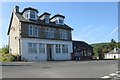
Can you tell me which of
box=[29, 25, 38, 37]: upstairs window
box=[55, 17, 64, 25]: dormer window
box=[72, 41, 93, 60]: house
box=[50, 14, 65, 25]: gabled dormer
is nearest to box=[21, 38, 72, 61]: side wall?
box=[29, 25, 38, 37]: upstairs window

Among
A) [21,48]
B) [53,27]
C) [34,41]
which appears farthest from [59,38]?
[21,48]

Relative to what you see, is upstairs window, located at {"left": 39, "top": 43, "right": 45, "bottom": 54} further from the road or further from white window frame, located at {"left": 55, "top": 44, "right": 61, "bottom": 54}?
the road

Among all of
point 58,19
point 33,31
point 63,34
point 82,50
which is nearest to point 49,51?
point 63,34

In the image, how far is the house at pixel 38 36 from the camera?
3994 cm

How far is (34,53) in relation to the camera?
41.3m

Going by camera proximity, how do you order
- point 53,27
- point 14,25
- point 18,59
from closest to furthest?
point 18,59, point 14,25, point 53,27

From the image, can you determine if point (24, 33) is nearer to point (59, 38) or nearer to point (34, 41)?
point (34, 41)

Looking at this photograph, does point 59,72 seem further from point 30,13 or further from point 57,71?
point 30,13

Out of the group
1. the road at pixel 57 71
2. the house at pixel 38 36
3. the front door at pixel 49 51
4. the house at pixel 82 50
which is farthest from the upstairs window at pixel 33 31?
the road at pixel 57 71

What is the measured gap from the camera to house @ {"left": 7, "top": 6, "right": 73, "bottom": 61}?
131 feet

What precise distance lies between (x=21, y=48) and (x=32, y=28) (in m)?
4.26

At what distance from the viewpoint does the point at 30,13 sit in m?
42.4

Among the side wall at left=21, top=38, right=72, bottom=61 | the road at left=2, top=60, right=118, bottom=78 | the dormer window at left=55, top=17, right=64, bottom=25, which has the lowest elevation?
the road at left=2, top=60, right=118, bottom=78

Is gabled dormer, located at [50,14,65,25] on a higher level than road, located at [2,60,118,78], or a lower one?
higher
